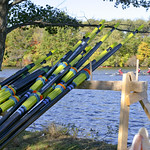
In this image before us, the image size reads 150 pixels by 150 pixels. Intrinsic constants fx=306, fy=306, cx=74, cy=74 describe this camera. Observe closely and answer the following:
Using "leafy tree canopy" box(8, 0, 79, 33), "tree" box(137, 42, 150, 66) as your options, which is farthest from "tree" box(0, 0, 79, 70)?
"tree" box(137, 42, 150, 66)

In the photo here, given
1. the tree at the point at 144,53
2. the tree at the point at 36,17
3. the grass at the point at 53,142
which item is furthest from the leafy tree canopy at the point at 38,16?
the tree at the point at 144,53

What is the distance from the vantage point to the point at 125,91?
3793 mm

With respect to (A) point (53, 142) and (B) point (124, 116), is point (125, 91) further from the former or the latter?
(A) point (53, 142)

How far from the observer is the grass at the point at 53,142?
6.41 m

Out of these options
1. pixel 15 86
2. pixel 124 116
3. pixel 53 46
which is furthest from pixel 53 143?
pixel 53 46

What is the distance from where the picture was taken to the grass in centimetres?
641

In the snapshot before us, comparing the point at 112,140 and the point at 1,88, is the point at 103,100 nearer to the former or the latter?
the point at 112,140

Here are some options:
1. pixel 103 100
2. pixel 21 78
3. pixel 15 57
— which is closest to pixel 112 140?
pixel 21 78

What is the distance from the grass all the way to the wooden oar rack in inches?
102

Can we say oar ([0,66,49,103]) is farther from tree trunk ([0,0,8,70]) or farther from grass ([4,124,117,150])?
grass ([4,124,117,150])

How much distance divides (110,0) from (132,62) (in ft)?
177

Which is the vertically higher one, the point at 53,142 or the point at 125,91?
the point at 125,91

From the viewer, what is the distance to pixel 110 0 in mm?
6957

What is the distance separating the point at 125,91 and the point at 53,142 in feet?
11.2
